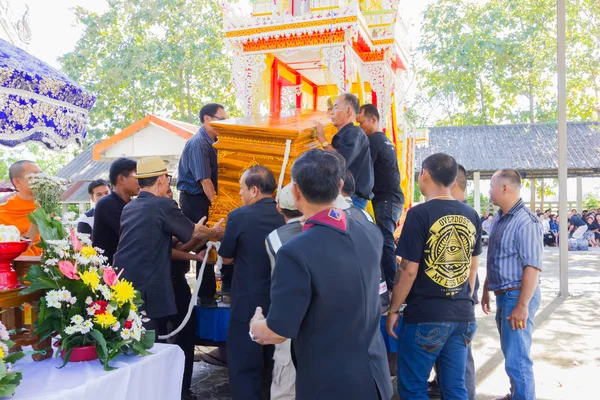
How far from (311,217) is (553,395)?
3.27m

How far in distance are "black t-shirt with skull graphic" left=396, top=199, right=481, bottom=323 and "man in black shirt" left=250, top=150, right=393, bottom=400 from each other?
→ 36.4 inches

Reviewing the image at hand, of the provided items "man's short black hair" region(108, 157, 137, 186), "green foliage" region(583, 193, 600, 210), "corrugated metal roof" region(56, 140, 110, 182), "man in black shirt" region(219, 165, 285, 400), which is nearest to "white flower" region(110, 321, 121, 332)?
"man in black shirt" region(219, 165, 285, 400)

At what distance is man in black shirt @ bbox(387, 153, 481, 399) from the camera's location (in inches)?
114

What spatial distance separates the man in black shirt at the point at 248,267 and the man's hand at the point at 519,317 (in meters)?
1.59

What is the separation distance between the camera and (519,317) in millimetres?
3338

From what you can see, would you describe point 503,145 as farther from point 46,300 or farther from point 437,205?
point 46,300

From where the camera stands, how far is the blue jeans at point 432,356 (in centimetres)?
288

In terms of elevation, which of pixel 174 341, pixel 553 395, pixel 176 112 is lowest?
pixel 553 395

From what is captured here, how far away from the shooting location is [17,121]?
109 inches

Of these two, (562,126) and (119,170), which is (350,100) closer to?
(119,170)

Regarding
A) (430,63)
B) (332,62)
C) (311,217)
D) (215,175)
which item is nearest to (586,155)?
(430,63)

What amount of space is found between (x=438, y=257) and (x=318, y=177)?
125 centimetres

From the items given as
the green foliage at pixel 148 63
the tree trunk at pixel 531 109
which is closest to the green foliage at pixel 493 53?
the tree trunk at pixel 531 109

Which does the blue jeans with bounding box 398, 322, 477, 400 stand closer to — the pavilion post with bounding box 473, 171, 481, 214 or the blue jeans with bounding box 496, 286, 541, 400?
the blue jeans with bounding box 496, 286, 541, 400
